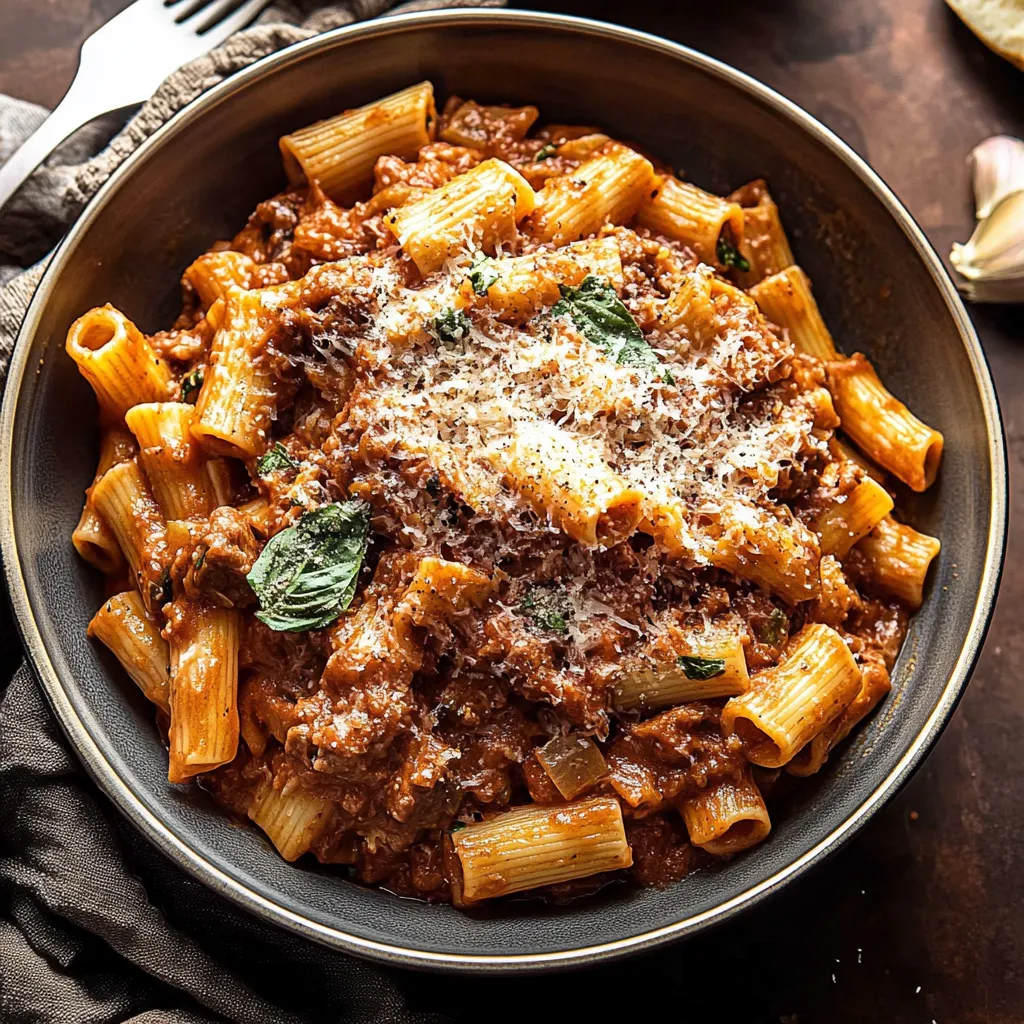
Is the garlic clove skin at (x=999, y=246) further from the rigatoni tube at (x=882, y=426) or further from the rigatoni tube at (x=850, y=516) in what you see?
the rigatoni tube at (x=850, y=516)

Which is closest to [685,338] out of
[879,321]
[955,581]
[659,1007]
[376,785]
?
[879,321]

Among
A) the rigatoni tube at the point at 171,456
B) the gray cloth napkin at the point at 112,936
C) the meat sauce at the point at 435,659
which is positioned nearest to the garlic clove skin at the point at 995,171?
the meat sauce at the point at 435,659

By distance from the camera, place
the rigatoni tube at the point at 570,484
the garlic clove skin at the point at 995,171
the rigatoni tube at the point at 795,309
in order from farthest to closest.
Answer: the garlic clove skin at the point at 995,171
the rigatoni tube at the point at 795,309
the rigatoni tube at the point at 570,484

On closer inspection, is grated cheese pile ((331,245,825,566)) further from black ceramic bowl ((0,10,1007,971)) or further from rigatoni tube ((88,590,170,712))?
rigatoni tube ((88,590,170,712))

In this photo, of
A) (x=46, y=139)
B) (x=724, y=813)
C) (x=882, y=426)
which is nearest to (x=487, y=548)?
(x=724, y=813)

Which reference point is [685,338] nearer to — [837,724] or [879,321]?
[879,321]

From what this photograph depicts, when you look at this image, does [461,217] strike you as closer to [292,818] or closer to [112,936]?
[292,818]
